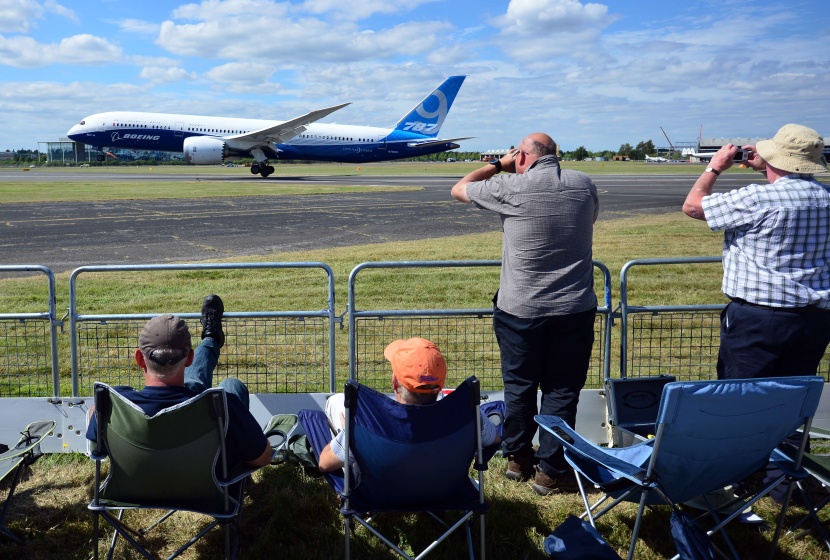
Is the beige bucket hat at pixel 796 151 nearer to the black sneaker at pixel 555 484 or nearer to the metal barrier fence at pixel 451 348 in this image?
the metal barrier fence at pixel 451 348

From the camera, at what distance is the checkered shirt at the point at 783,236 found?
3391 millimetres

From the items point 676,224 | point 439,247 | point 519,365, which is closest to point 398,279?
point 439,247

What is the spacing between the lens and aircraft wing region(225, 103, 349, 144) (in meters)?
40.0

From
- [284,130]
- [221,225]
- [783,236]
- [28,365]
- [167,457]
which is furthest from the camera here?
[284,130]

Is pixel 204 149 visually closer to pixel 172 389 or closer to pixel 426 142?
pixel 426 142

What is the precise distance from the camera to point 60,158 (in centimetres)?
9838

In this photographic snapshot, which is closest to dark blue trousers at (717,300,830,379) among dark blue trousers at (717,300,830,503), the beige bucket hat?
dark blue trousers at (717,300,830,503)

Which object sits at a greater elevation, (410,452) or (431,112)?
(431,112)

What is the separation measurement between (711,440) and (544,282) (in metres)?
1.17

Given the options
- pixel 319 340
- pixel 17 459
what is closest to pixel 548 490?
pixel 17 459

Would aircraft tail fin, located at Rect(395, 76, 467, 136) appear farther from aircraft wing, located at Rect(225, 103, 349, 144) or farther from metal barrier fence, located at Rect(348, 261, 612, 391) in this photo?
metal barrier fence, located at Rect(348, 261, 612, 391)

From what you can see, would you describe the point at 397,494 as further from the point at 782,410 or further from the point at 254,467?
the point at 782,410

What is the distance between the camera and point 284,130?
4156cm

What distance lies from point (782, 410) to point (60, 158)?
110m
